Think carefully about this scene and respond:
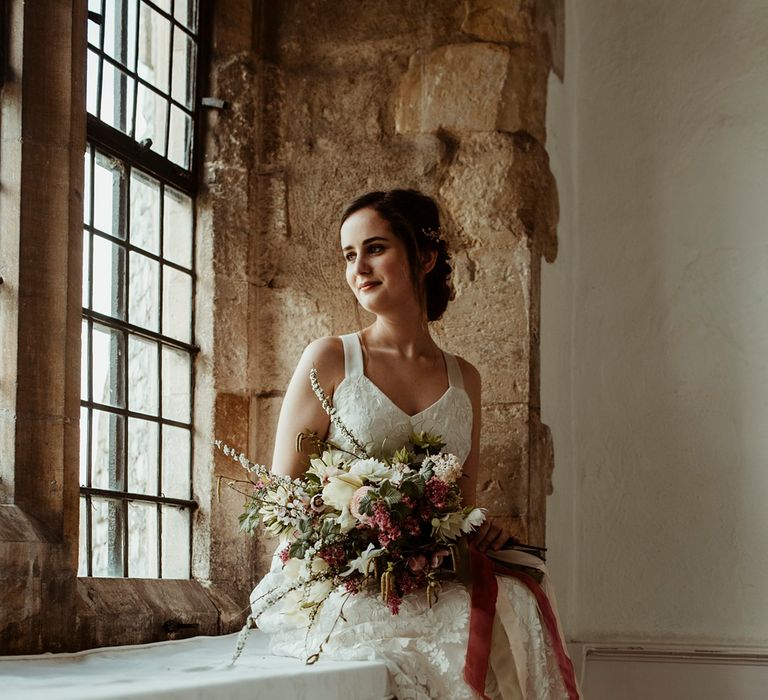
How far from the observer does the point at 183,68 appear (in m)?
4.07

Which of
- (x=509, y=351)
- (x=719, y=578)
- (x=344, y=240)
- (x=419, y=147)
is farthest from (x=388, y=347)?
(x=719, y=578)

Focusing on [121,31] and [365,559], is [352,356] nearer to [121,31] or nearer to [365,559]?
[365,559]

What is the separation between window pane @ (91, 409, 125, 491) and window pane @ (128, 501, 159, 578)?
0.13 metres

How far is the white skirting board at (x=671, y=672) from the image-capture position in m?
3.95

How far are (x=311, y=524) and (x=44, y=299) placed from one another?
2.88 ft

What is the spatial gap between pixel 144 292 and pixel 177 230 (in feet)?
0.94

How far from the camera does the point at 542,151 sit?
411 cm

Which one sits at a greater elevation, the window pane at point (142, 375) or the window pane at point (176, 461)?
the window pane at point (142, 375)

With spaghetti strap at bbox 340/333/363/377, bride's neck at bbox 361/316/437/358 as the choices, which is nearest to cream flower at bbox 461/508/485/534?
spaghetti strap at bbox 340/333/363/377

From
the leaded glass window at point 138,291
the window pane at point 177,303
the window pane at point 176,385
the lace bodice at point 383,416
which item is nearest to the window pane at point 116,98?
the leaded glass window at point 138,291

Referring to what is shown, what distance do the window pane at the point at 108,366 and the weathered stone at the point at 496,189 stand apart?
1.26m

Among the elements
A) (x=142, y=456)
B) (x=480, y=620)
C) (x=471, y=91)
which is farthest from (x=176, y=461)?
(x=471, y=91)

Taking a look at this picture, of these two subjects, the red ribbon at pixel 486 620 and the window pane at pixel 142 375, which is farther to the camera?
Answer: the window pane at pixel 142 375

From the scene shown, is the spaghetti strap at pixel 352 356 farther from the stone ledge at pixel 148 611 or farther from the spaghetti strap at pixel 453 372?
the stone ledge at pixel 148 611
